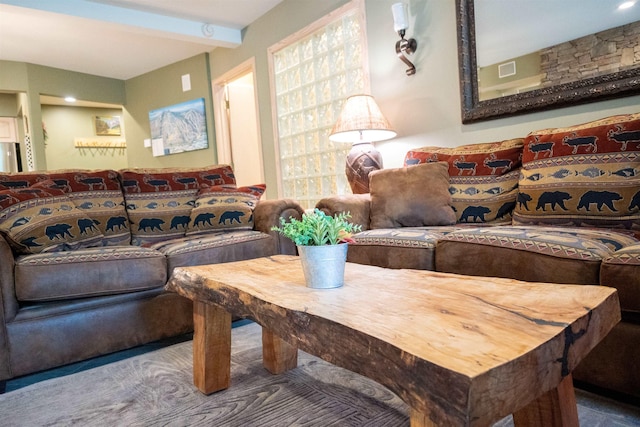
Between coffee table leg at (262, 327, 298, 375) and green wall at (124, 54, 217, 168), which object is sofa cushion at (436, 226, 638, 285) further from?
green wall at (124, 54, 217, 168)

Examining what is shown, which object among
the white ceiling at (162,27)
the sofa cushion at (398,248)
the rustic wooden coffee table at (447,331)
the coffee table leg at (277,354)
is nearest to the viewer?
the rustic wooden coffee table at (447,331)

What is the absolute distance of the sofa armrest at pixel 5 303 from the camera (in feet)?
5.13

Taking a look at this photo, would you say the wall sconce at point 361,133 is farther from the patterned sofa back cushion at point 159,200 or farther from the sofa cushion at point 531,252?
the sofa cushion at point 531,252

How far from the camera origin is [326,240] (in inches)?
43.7

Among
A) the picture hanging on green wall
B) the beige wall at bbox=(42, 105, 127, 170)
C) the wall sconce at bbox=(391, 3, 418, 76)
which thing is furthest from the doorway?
the beige wall at bbox=(42, 105, 127, 170)

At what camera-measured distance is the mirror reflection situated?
6.27 feet

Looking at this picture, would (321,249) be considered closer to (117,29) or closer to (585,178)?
(585,178)

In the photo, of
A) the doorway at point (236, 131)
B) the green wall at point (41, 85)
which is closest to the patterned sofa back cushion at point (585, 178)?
the doorway at point (236, 131)

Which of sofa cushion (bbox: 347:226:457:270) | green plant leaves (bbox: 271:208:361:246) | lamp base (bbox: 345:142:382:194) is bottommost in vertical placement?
sofa cushion (bbox: 347:226:457:270)

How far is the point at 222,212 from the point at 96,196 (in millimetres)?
721

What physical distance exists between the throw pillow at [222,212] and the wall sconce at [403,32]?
4.54 ft

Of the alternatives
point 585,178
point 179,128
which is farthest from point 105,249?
point 179,128

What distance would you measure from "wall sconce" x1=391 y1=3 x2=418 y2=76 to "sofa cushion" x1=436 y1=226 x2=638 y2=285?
1.53m

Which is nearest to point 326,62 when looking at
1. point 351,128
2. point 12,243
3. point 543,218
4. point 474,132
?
point 351,128
